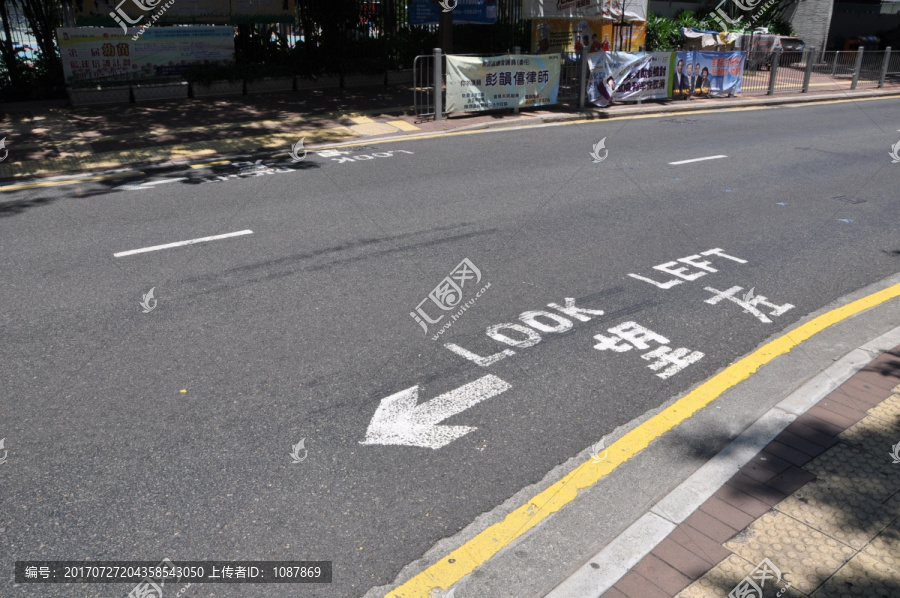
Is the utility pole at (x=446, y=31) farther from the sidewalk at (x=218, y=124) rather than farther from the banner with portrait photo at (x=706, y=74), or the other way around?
the banner with portrait photo at (x=706, y=74)

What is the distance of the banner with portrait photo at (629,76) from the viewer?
63.7 ft

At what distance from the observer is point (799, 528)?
3811 mm

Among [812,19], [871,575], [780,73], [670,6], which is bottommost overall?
[871,575]

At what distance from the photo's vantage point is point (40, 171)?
1191 cm

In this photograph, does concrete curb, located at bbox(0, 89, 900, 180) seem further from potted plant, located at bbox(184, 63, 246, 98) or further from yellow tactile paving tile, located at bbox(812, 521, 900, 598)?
yellow tactile paving tile, located at bbox(812, 521, 900, 598)

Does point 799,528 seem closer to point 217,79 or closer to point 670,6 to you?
point 217,79

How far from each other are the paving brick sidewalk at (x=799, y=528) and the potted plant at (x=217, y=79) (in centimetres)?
1753

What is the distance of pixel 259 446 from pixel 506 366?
2014mm

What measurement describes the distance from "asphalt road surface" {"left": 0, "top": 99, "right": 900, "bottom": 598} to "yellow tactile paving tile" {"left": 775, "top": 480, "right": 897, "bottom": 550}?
→ 1.28 meters

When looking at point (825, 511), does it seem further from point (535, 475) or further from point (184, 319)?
point (184, 319)

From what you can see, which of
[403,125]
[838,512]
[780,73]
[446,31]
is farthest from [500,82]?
[838,512]

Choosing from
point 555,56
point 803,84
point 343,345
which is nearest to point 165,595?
point 343,345

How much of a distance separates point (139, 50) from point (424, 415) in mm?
16733

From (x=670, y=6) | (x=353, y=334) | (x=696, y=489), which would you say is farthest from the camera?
(x=670, y=6)
